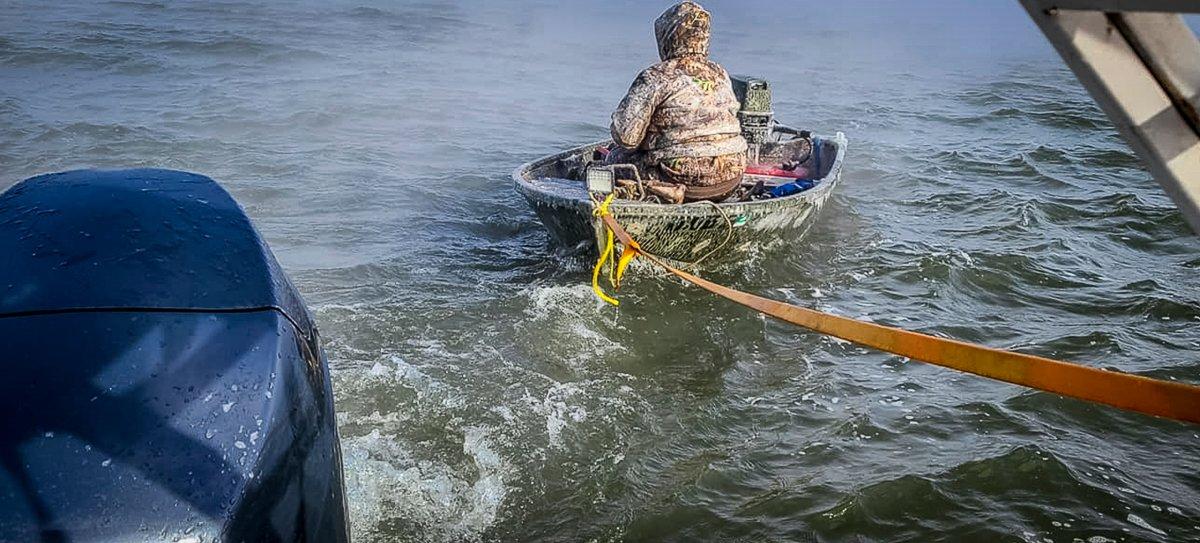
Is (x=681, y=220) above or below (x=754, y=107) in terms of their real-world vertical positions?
below

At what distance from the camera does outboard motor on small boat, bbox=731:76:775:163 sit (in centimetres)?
878

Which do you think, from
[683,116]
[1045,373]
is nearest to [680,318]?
[683,116]

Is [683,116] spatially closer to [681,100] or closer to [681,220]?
[681,100]

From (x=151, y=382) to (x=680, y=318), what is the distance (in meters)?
5.12

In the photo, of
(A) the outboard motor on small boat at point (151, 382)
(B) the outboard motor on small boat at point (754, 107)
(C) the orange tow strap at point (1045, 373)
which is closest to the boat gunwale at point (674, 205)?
(B) the outboard motor on small boat at point (754, 107)

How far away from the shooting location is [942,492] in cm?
436

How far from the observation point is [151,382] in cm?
178

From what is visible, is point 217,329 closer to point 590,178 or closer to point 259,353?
point 259,353

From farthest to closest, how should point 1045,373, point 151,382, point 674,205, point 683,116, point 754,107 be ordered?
point 754,107 < point 683,116 < point 674,205 < point 1045,373 < point 151,382

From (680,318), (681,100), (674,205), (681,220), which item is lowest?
(680,318)

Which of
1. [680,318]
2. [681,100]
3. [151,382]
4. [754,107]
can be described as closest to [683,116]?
[681,100]

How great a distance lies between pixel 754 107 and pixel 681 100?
8.08ft

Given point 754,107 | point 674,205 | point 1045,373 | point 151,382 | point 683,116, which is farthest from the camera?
point 754,107

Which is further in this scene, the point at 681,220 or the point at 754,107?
the point at 754,107
